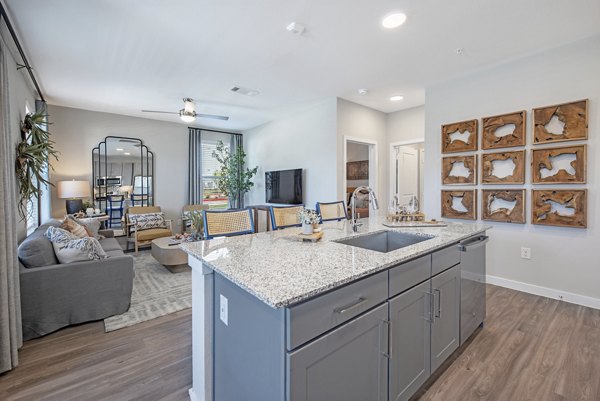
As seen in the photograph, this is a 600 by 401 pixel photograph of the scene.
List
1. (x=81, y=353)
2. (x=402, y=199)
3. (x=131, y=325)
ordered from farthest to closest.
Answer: (x=402, y=199), (x=131, y=325), (x=81, y=353)

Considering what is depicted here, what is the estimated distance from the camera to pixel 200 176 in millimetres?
6543

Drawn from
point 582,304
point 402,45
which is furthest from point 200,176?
point 582,304

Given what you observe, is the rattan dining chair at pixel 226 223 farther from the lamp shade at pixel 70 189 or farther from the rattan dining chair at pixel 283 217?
the lamp shade at pixel 70 189

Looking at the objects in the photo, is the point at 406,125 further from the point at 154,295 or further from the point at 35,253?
the point at 35,253

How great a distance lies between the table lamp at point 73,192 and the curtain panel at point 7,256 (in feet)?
9.66

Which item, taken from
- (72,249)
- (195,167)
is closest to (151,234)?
(195,167)

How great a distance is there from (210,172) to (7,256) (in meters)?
4.94

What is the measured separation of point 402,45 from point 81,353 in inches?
158

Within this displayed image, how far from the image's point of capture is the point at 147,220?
5379 mm

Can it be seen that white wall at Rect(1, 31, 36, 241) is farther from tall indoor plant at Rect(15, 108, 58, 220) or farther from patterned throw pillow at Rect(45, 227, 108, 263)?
patterned throw pillow at Rect(45, 227, 108, 263)

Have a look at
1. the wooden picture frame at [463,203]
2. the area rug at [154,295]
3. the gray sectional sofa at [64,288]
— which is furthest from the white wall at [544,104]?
the gray sectional sofa at [64,288]

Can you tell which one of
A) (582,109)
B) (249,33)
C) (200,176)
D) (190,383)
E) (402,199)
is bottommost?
(190,383)

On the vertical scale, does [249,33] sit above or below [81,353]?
above

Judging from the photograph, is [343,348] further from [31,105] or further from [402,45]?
[31,105]
